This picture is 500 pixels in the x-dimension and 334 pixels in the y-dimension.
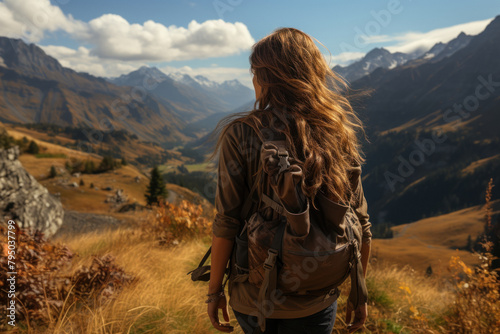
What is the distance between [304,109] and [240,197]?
579 mm

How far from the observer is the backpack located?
1.33m

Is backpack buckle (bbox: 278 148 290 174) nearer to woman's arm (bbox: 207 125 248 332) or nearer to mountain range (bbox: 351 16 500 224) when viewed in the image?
woman's arm (bbox: 207 125 248 332)

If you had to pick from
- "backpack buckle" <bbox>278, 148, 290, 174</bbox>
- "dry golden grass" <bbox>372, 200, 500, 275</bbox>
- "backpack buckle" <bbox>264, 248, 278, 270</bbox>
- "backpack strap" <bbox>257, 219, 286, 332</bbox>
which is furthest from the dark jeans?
"dry golden grass" <bbox>372, 200, 500, 275</bbox>

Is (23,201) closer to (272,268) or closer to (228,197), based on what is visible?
(228,197)

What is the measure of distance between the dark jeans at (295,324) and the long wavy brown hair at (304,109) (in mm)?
669

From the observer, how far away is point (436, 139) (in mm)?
182000

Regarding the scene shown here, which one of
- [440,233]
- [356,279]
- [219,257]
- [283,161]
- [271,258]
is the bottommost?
[440,233]

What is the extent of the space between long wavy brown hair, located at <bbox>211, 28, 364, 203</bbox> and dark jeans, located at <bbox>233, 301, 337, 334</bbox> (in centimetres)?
67

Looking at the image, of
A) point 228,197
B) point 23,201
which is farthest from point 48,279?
point 23,201

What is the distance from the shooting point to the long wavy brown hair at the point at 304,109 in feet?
4.83

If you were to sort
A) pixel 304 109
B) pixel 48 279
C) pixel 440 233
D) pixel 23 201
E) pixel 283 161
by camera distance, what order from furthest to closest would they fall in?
pixel 440 233 → pixel 23 201 → pixel 48 279 → pixel 304 109 → pixel 283 161

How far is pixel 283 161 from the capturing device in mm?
1332

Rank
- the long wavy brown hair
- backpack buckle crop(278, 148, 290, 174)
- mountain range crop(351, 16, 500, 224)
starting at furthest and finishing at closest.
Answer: mountain range crop(351, 16, 500, 224) < the long wavy brown hair < backpack buckle crop(278, 148, 290, 174)

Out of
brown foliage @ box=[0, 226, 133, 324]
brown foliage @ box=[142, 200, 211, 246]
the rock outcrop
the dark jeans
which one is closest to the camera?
the dark jeans
